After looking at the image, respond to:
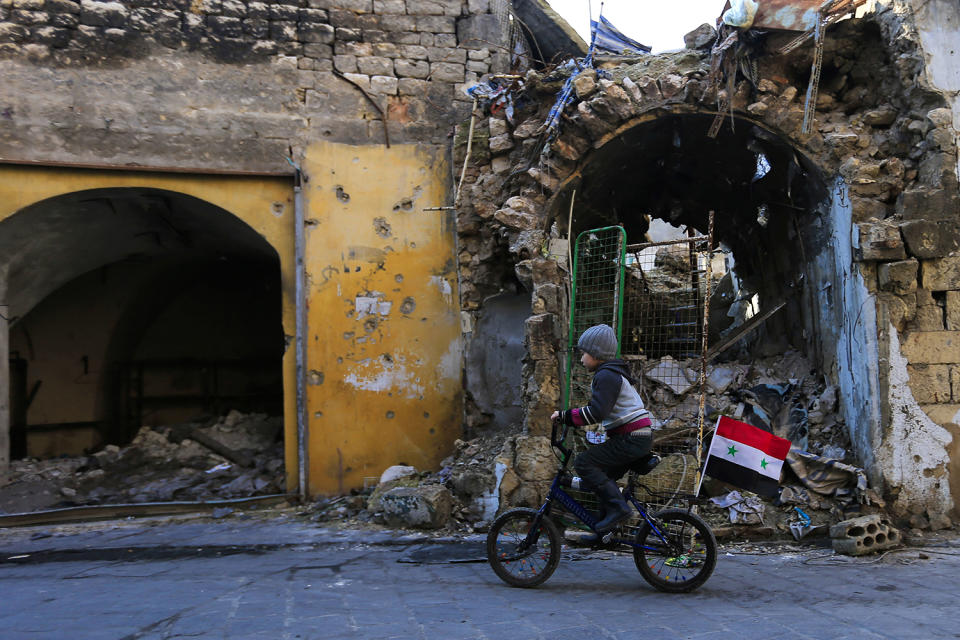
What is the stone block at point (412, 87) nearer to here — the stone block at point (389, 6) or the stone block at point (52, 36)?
the stone block at point (389, 6)

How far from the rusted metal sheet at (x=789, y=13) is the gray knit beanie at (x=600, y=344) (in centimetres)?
359

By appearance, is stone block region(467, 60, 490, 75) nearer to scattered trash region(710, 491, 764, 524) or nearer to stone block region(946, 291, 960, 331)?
stone block region(946, 291, 960, 331)

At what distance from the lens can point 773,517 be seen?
5.63 m

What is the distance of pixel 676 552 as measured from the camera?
4066mm

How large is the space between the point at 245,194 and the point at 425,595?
5303mm

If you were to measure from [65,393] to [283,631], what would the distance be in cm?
856

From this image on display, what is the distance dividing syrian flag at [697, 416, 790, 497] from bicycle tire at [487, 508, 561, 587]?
163cm

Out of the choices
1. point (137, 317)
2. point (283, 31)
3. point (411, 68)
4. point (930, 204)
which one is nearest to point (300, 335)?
point (411, 68)

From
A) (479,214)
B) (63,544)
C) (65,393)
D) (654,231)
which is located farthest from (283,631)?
(654,231)

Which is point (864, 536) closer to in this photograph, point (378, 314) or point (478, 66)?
point (378, 314)

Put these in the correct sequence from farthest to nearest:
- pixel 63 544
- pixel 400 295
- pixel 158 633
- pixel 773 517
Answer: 1. pixel 400 295
2. pixel 63 544
3. pixel 773 517
4. pixel 158 633

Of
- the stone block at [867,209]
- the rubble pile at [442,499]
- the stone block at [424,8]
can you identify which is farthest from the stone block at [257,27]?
the stone block at [867,209]

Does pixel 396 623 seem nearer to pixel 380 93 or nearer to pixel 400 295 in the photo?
pixel 400 295

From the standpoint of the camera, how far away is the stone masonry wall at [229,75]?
7.40 m
